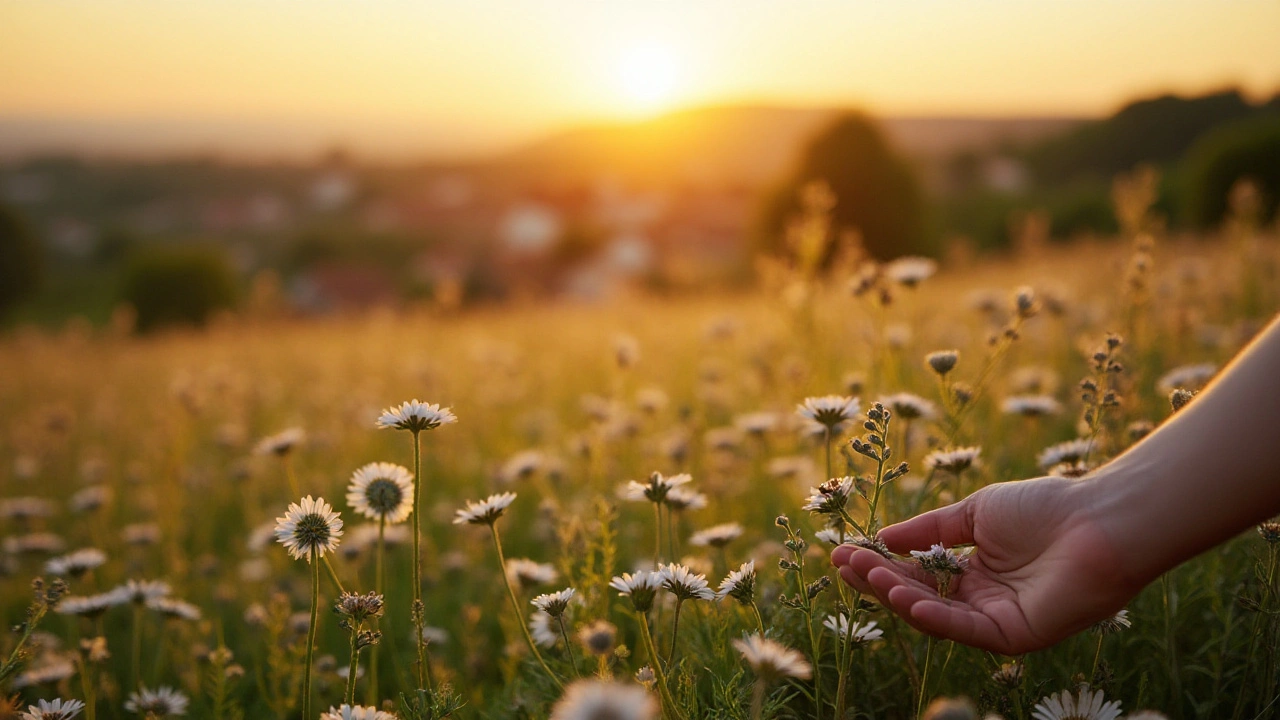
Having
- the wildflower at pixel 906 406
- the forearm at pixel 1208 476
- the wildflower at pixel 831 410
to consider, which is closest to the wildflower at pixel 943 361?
the wildflower at pixel 906 406

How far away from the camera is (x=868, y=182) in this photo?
1628 cm

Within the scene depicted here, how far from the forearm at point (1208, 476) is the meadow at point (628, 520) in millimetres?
293

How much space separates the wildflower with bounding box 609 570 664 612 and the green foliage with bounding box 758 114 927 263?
50.2ft

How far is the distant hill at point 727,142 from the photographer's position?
1893 inches

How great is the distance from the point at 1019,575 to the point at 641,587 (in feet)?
2.37

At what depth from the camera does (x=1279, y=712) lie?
158 cm

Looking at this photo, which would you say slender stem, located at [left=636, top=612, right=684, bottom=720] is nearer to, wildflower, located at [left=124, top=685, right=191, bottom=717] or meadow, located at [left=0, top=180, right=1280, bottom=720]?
meadow, located at [left=0, top=180, right=1280, bottom=720]

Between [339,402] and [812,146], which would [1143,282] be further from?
[812,146]

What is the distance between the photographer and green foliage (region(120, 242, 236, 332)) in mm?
26000

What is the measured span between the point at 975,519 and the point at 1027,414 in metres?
1.02

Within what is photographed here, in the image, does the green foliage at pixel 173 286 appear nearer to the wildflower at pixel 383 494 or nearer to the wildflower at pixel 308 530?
the wildflower at pixel 383 494

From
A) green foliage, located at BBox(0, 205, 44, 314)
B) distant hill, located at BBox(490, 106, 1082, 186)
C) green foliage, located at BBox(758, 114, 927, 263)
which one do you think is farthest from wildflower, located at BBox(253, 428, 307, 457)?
distant hill, located at BBox(490, 106, 1082, 186)

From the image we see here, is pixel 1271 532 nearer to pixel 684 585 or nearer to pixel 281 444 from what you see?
pixel 684 585

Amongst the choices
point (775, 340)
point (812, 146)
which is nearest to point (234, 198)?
point (812, 146)
